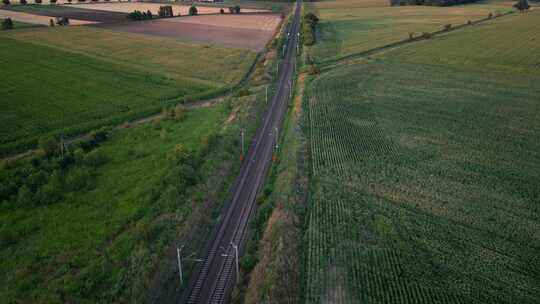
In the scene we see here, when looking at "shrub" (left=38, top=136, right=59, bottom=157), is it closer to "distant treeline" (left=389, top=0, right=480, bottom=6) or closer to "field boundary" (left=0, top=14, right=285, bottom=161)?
"field boundary" (left=0, top=14, right=285, bottom=161)

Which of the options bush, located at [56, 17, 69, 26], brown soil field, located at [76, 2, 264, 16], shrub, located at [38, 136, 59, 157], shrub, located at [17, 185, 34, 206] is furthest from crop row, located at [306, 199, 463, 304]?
brown soil field, located at [76, 2, 264, 16]

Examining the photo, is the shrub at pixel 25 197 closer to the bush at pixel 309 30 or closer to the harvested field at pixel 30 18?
the bush at pixel 309 30

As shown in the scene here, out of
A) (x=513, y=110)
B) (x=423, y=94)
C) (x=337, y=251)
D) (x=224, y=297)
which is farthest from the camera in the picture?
(x=423, y=94)

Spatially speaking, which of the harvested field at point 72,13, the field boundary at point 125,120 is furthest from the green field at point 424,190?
the harvested field at point 72,13

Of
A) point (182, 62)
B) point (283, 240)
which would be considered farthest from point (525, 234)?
point (182, 62)

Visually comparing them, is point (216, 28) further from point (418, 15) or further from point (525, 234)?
point (525, 234)
